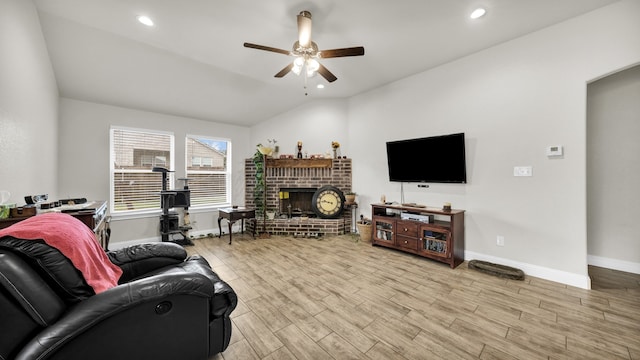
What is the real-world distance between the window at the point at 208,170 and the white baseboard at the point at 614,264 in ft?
20.4

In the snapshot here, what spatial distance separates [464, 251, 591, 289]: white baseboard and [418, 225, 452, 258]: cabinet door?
1.82ft

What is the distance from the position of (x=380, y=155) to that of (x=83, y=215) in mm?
4199

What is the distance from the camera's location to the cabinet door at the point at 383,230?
151 inches

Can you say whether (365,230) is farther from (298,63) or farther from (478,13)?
(478,13)

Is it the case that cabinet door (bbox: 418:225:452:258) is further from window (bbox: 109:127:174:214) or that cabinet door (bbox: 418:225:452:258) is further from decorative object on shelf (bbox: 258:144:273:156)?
window (bbox: 109:127:174:214)

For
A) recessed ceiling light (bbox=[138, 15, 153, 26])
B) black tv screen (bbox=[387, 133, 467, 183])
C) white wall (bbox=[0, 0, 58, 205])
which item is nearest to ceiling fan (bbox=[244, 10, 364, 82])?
recessed ceiling light (bbox=[138, 15, 153, 26])

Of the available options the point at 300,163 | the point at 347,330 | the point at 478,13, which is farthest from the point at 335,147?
the point at 347,330

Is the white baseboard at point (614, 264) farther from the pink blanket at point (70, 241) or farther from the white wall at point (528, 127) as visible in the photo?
the pink blanket at point (70, 241)

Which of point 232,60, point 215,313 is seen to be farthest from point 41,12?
point 215,313

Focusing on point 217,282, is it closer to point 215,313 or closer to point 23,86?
point 215,313

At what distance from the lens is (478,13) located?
2.54 metres

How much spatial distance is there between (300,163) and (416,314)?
364cm

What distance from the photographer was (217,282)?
1.72 metres

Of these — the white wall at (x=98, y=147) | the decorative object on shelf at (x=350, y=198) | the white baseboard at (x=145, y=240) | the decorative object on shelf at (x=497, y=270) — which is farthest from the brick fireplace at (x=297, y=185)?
the decorative object on shelf at (x=497, y=270)
